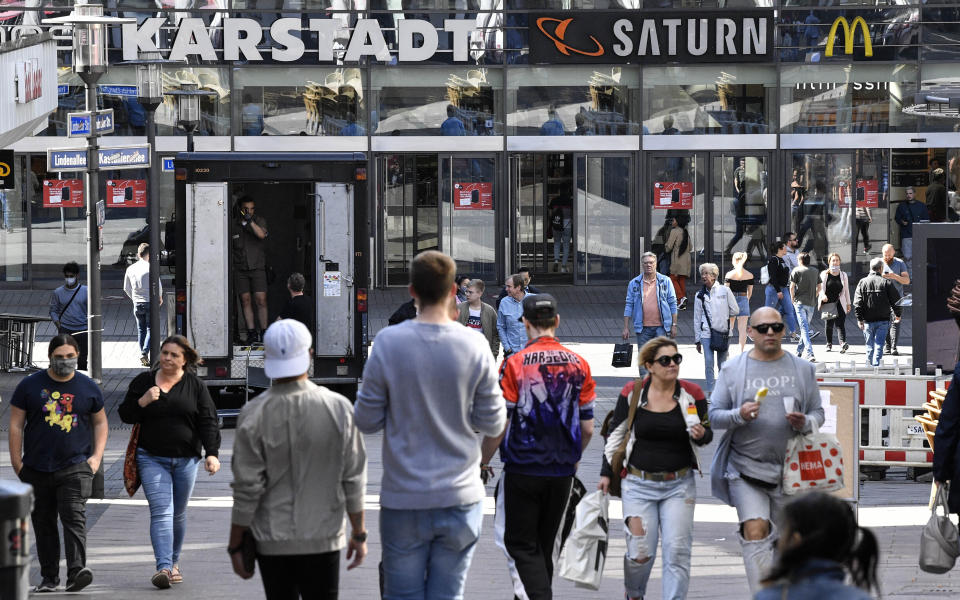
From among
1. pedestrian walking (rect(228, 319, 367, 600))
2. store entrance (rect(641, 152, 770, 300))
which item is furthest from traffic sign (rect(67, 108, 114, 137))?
store entrance (rect(641, 152, 770, 300))

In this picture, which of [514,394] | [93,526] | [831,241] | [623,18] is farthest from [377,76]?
[514,394]

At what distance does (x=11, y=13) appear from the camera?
89.2 feet

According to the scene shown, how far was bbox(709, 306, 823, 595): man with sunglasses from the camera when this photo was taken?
7785mm

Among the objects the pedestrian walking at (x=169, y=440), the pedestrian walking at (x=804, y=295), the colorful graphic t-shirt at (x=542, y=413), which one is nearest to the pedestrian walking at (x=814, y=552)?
the colorful graphic t-shirt at (x=542, y=413)

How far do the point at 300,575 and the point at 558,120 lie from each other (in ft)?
72.7

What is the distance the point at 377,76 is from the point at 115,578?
19.1m

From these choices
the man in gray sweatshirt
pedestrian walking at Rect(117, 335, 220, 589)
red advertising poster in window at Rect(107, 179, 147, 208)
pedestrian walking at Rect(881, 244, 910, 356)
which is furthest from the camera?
red advertising poster in window at Rect(107, 179, 147, 208)

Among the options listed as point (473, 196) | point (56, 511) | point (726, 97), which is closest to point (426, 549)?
point (56, 511)

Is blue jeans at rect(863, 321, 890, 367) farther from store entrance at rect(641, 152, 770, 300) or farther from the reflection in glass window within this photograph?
the reflection in glass window

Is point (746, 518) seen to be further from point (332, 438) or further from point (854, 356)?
point (854, 356)

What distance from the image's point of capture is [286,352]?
19.8ft

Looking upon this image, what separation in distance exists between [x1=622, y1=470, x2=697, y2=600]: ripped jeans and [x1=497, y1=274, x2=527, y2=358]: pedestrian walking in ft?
25.6

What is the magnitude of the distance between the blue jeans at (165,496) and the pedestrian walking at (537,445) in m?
2.25

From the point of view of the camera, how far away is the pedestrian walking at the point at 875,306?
19500 millimetres
